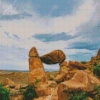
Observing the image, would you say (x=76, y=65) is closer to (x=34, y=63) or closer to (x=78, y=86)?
(x=34, y=63)

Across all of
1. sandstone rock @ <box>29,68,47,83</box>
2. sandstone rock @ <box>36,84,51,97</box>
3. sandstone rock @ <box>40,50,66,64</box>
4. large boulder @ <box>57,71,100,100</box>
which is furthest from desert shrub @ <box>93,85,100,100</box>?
sandstone rock @ <box>40,50,66,64</box>

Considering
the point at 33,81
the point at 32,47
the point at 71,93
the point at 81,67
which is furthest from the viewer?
the point at 32,47

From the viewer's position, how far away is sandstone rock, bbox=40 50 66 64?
1566 centimetres

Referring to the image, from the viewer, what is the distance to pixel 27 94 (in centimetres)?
896

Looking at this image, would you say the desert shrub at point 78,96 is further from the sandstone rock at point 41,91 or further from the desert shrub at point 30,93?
the desert shrub at point 30,93

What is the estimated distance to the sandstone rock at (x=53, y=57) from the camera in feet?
51.4

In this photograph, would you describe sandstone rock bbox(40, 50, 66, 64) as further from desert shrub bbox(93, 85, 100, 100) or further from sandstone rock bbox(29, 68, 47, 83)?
desert shrub bbox(93, 85, 100, 100)

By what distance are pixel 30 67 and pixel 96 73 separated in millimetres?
7811

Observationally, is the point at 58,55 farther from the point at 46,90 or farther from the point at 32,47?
the point at 46,90

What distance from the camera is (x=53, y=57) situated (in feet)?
51.9

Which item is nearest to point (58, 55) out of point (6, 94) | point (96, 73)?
point (96, 73)

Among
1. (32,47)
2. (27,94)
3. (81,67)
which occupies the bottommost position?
(27,94)

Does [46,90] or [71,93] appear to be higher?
[71,93]

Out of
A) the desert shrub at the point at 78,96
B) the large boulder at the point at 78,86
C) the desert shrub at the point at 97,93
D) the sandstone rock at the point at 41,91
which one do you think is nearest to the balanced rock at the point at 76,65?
the sandstone rock at the point at 41,91
